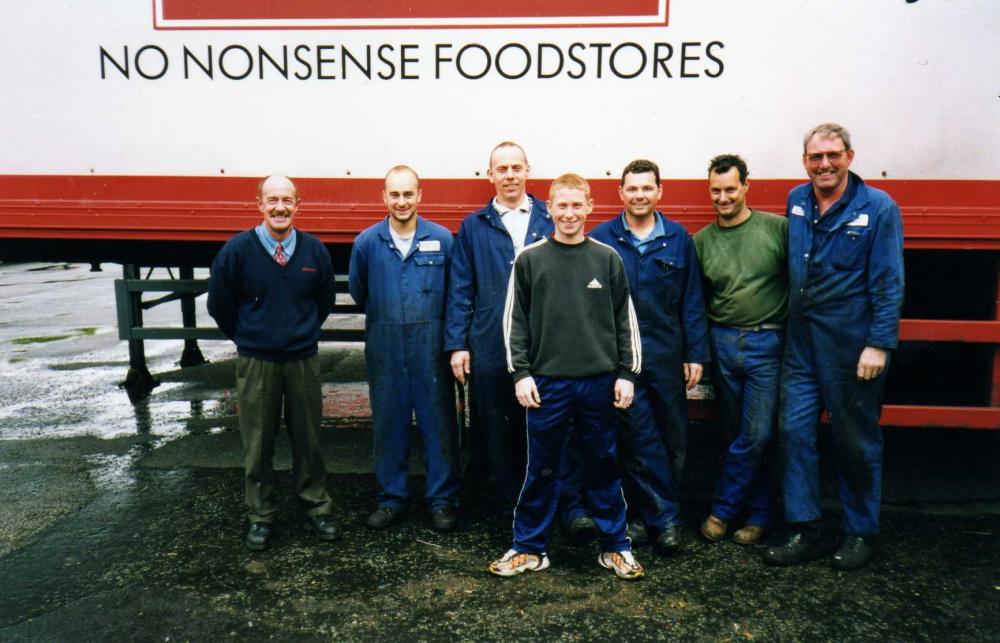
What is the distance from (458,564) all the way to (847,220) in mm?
2063

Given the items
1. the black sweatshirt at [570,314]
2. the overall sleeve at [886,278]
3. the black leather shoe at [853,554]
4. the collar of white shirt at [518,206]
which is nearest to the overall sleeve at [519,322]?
the black sweatshirt at [570,314]

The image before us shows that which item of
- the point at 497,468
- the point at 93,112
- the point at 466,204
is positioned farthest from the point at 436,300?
the point at 93,112

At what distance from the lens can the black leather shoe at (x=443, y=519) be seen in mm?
3635

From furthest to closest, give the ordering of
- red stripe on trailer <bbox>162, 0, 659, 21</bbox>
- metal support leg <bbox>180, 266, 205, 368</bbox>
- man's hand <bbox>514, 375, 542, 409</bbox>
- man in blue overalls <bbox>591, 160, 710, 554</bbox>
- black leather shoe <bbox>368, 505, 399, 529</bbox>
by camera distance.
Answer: metal support leg <bbox>180, 266, 205, 368</bbox>
black leather shoe <bbox>368, 505, 399, 529</bbox>
red stripe on trailer <bbox>162, 0, 659, 21</bbox>
man in blue overalls <bbox>591, 160, 710, 554</bbox>
man's hand <bbox>514, 375, 542, 409</bbox>

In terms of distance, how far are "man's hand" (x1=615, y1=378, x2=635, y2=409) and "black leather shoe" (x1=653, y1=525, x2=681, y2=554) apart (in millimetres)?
674

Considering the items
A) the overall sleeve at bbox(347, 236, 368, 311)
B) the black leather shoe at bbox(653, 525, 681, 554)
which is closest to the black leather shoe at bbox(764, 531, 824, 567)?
the black leather shoe at bbox(653, 525, 681, 554)

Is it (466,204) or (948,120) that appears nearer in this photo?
(948,120)

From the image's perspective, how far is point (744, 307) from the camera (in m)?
3.37

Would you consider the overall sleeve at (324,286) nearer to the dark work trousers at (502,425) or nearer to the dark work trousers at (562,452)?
the dark work trousers at (502,425)

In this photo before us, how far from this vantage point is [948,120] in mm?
3523

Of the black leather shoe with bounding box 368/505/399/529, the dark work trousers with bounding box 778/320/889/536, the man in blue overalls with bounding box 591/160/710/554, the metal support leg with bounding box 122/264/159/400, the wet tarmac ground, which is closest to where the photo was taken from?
the wet tarmac ground

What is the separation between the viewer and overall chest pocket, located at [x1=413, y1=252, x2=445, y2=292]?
3568 mm

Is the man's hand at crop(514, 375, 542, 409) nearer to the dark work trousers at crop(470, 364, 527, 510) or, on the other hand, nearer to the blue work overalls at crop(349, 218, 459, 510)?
the dark work trousers at crop(470, 364, 527, 510)

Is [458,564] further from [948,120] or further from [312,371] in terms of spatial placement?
[948,120]
